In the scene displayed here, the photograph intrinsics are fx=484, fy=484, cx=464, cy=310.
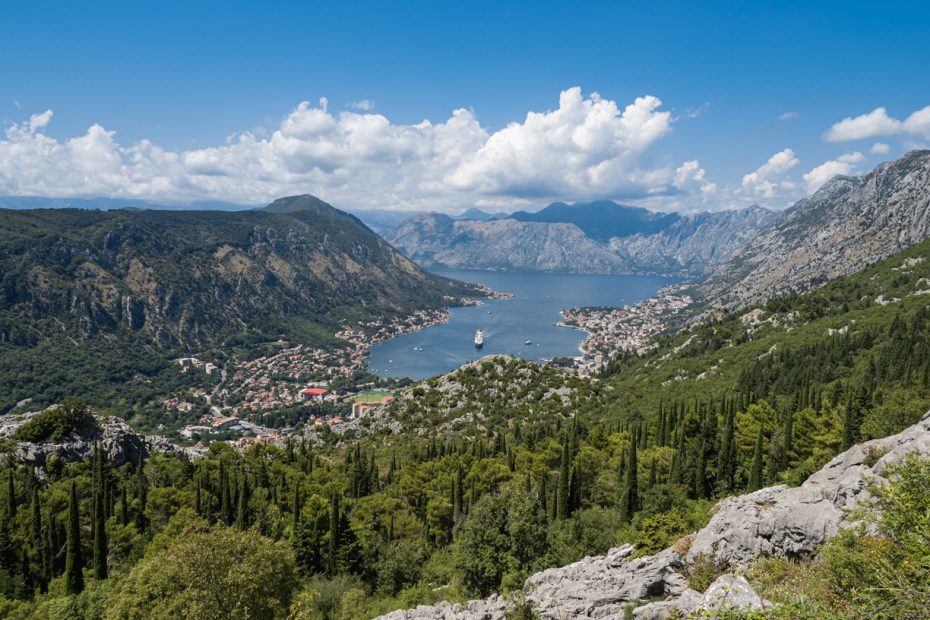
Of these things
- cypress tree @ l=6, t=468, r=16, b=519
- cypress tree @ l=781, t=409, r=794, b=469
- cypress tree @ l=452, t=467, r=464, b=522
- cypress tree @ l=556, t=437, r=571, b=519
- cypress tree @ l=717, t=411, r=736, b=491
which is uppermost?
cypress tree @ l=781, t=409, r=794, b=469

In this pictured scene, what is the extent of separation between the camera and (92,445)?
70.6 metres

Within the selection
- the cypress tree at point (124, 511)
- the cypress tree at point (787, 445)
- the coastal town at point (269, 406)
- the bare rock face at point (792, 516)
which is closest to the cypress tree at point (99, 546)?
the cypress tree at point (124, 511)

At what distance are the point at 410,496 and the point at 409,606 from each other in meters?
21.3

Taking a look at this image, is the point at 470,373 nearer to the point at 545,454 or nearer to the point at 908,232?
the point at 545,454

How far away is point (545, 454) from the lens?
2200 inches

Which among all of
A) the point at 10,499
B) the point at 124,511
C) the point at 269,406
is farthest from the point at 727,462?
the point at 269,406

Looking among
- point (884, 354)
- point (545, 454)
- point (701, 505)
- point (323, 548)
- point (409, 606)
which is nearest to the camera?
point (409, 606)

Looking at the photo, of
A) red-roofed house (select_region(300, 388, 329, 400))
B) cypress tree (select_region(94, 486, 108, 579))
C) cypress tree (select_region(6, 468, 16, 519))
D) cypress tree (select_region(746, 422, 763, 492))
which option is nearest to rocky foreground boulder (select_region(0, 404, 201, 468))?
cypress tree (select_region(6, 468, 16, 519))

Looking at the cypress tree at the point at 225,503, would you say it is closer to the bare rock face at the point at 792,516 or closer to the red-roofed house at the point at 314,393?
the bare rock face at the point at 792,516

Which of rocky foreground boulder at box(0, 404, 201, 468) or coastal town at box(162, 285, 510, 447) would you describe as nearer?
rocky foreground boulder at box(0, 404, 201, 468)

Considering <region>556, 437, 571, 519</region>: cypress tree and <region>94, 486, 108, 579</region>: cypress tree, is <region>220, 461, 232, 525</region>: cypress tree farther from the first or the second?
<region>556, 437, 571, 519</region>: cypress tree

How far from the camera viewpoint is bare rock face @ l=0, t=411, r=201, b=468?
2569 inches

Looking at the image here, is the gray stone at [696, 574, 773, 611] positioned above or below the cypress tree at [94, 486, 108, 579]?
above

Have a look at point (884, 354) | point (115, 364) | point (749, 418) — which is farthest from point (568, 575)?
point (115, 364)
